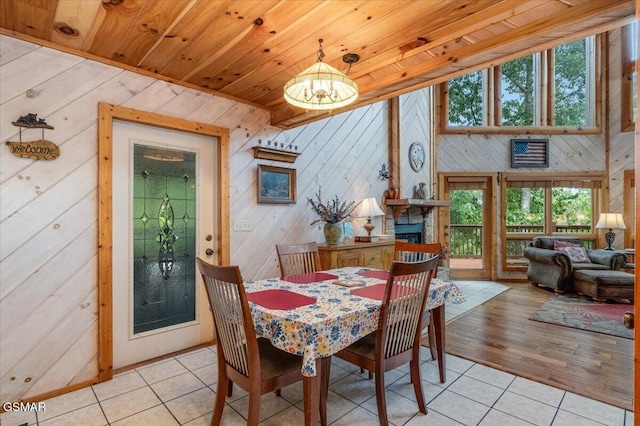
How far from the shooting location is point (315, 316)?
5.24 ft

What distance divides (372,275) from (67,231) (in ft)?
7.44

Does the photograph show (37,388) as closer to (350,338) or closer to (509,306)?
(350,338)

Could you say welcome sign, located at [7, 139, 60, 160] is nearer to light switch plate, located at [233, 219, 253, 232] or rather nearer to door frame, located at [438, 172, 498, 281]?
light switch plate, located at [233, 219, 253, 232]

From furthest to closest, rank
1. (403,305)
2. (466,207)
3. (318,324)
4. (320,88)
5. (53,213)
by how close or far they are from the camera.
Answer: (466,207), (53,213), (320,88), (403,305), (318,324)

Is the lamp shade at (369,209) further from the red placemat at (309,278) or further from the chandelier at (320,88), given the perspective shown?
the chandelier at (320,88)

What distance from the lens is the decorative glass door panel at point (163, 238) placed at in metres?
2.71

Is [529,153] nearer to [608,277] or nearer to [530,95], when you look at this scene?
[530,95]

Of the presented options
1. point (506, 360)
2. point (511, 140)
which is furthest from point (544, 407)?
point (511, 140)

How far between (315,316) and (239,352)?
1.42ft

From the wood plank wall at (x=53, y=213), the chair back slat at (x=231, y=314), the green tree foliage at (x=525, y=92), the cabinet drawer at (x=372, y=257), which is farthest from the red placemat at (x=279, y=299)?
the green tree foliage at (x=525, y=92)

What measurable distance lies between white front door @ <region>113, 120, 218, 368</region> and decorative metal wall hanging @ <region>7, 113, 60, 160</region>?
1.36ft

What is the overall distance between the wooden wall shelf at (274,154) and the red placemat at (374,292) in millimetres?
1903

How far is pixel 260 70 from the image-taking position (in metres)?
2.64

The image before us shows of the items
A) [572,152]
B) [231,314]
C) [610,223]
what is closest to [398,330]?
[231,314]
